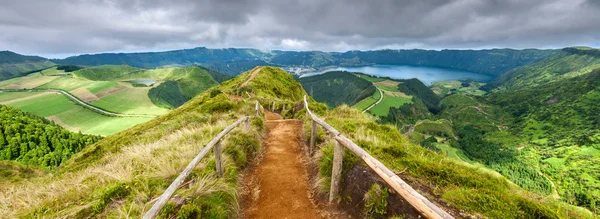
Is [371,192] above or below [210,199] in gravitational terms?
above

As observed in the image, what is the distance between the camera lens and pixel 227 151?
7398mm

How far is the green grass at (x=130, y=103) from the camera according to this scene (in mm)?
128125

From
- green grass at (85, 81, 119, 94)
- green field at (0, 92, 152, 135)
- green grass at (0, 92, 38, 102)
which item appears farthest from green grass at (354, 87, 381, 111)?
green grass at (0, 92, 38, 102)

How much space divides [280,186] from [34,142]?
295ft

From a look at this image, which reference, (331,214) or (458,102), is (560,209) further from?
(458,102)

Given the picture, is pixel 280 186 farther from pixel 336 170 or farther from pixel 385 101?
pixel 385 101

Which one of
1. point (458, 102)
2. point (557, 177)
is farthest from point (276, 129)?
point (458, 102)

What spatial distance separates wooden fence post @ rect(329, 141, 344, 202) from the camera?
222 inches

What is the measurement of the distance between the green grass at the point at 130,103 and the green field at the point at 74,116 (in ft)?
31.1

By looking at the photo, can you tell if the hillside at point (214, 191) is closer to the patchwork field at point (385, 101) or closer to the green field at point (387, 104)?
the green field at point (387, 104)

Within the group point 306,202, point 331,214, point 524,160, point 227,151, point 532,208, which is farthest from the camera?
point 524,160

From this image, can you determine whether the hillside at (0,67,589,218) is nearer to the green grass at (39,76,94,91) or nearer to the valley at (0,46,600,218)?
the valley at (0,46,600,218)

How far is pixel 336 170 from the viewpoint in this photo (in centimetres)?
568

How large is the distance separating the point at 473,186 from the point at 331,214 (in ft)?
9.66
